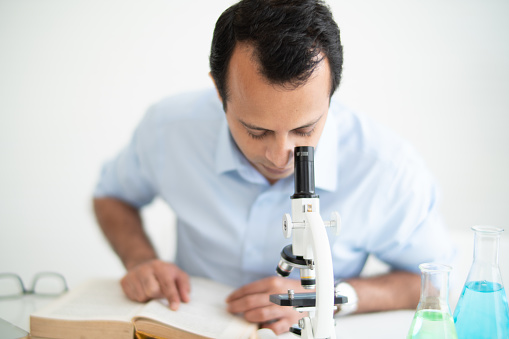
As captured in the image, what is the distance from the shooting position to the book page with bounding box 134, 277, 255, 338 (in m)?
1.12

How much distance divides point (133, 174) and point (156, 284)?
59 cm

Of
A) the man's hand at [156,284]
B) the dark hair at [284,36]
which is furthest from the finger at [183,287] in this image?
the dark hair at [284,36]

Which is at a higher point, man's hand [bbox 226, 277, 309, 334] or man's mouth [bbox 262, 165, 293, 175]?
man's mouth [bbox 262, 165, 293, 175]

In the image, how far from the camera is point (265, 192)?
58.6 inches

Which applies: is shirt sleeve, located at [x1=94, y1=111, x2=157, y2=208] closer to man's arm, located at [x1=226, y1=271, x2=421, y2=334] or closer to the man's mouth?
the man's mouth

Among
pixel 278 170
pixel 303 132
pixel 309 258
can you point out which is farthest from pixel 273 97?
pixel 309 258

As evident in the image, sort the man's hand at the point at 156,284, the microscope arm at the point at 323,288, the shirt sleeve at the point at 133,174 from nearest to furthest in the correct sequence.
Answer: the microscope arm at the point at 323,288 → the man's hand at the point at 156,284 → the shirt sleeve at the point at 133,174

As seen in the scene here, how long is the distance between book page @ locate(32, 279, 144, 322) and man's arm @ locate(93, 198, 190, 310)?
47 millimetres

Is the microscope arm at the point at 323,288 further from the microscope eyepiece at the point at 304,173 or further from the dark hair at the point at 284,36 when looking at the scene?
the dark hair at the point at 284,36

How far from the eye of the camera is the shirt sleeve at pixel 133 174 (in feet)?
5.74

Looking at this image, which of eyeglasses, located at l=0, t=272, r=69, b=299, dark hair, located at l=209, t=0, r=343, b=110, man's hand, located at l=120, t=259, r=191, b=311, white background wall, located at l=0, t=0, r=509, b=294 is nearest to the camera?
dark hair, located at l=209, t=0, r=343, b=110

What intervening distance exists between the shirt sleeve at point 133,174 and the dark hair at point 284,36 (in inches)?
25.4

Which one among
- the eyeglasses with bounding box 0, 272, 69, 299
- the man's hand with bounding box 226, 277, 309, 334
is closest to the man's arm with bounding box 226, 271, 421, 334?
the man's hand with bounding box 226, 277, 309, 334

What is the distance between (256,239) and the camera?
1.55m
